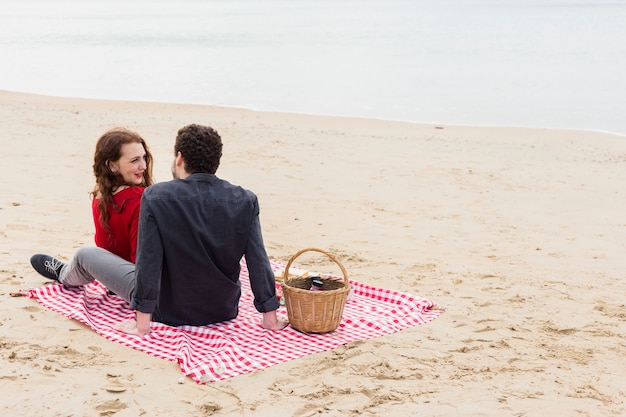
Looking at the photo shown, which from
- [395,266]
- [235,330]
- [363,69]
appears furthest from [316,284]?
[363,69]

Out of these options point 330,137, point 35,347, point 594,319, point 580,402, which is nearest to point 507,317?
point 594,319

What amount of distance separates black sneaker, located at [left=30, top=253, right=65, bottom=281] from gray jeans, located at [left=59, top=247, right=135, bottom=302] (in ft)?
0.61

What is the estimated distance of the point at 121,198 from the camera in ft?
15.7

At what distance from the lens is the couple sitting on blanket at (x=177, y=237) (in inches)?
172

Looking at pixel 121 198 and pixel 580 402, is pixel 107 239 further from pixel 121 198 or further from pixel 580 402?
pixel 580 402

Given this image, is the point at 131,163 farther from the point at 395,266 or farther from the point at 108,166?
the point at 395,266

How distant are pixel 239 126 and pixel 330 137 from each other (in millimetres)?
1915

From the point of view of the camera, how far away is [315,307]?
455cm

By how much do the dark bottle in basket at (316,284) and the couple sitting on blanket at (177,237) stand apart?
30 cm

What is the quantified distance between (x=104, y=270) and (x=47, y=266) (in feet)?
2.33

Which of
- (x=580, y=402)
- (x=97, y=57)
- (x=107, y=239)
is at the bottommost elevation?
(x=580, y=402)

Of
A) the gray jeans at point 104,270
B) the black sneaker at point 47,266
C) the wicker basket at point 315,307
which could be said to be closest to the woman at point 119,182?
the gray jeans at point 104,270

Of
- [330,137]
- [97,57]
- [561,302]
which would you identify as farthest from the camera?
[97,57]

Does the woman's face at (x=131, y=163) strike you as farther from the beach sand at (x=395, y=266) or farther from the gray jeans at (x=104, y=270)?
the beach sand at (x=395, y=266)
